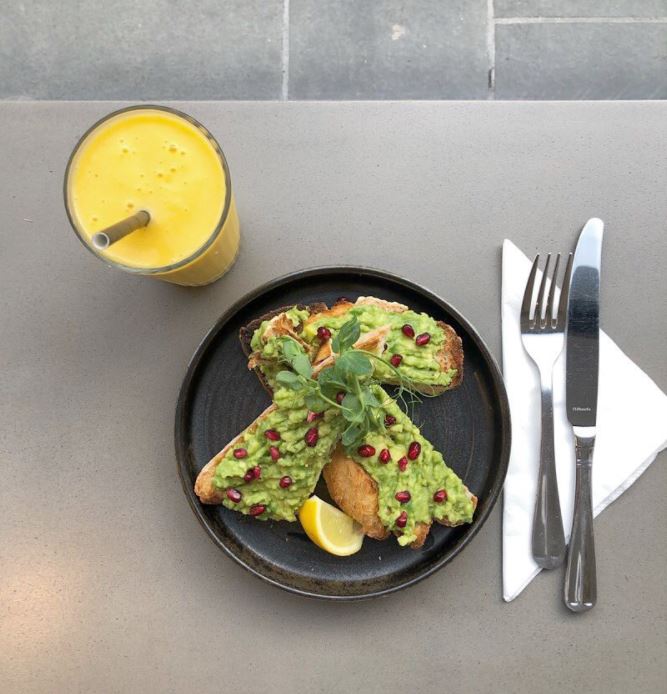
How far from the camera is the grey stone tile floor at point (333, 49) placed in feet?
8.38

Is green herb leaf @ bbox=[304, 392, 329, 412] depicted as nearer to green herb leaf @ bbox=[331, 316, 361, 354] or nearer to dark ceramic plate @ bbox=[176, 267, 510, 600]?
green herb leaf @ bbox=[331, 316, 361, 354]

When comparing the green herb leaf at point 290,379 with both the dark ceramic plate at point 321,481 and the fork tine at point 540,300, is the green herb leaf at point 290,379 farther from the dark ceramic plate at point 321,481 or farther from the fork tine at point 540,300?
the fork tine at point 540,300

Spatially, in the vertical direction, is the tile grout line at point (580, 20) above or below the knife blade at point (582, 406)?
above

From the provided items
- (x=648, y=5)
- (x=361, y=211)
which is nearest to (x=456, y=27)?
(x=648, y=5)

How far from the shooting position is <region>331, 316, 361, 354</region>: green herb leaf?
173 cm

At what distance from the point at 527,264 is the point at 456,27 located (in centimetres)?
114

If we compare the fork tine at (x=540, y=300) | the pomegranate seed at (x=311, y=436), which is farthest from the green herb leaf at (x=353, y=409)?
the fork tine at (x=540, y=300)

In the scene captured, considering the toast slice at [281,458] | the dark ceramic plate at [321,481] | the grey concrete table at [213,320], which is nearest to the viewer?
the toast slice at [281,458]

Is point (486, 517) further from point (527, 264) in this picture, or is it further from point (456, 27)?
point (456, 27)

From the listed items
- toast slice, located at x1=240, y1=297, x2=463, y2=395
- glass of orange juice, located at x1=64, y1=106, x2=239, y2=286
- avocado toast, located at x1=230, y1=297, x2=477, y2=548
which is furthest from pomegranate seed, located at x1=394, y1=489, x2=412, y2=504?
glass of orange juice, located at x1=64, y1=106, x2=239, y2=286

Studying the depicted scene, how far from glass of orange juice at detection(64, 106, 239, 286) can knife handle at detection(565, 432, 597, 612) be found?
48.4 inches

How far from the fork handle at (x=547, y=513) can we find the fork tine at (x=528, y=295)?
31 cm

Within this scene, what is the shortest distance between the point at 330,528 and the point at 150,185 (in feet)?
3.43

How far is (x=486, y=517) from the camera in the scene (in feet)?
6.18
